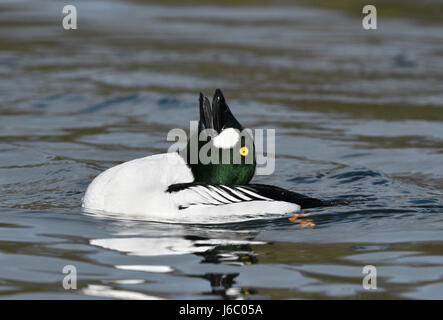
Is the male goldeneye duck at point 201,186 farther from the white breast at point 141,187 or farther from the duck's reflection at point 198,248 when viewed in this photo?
the duck's reflection at point 198,248

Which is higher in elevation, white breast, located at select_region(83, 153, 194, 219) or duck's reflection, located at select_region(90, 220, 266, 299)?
white breast, located at select_region(83, 153, 194, 219)

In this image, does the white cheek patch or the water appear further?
the white cheek patch

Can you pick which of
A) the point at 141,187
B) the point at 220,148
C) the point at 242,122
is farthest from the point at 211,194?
the point at 242,122

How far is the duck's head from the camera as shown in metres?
7.43

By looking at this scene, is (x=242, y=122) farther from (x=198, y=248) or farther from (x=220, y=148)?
(x=198, y=248)

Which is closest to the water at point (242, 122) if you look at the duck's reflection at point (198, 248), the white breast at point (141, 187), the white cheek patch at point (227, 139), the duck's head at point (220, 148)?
the duck's reflection at point (198, 248)

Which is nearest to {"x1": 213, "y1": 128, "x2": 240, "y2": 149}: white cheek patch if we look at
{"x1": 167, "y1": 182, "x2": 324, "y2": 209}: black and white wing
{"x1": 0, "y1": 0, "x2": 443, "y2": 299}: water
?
{"x1": 167, "y1": 182, "x2": 324, "y2": 209}: black and white wing

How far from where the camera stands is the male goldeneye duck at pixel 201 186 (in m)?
7.38

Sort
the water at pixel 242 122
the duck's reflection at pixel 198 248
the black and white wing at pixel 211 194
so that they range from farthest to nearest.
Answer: the black and white wing at pixel 211 194 < the water at pixel 242 122 < the duck's reflection at pixel 198 248

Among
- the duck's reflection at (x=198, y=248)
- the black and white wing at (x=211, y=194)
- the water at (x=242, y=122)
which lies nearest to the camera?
the duck's reflection at (x=198, y=248)

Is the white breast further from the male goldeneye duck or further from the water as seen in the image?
the water

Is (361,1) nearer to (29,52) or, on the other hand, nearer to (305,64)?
(305,64)

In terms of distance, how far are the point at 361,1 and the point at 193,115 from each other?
9.45 meters

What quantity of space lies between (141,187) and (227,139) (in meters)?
0.83
